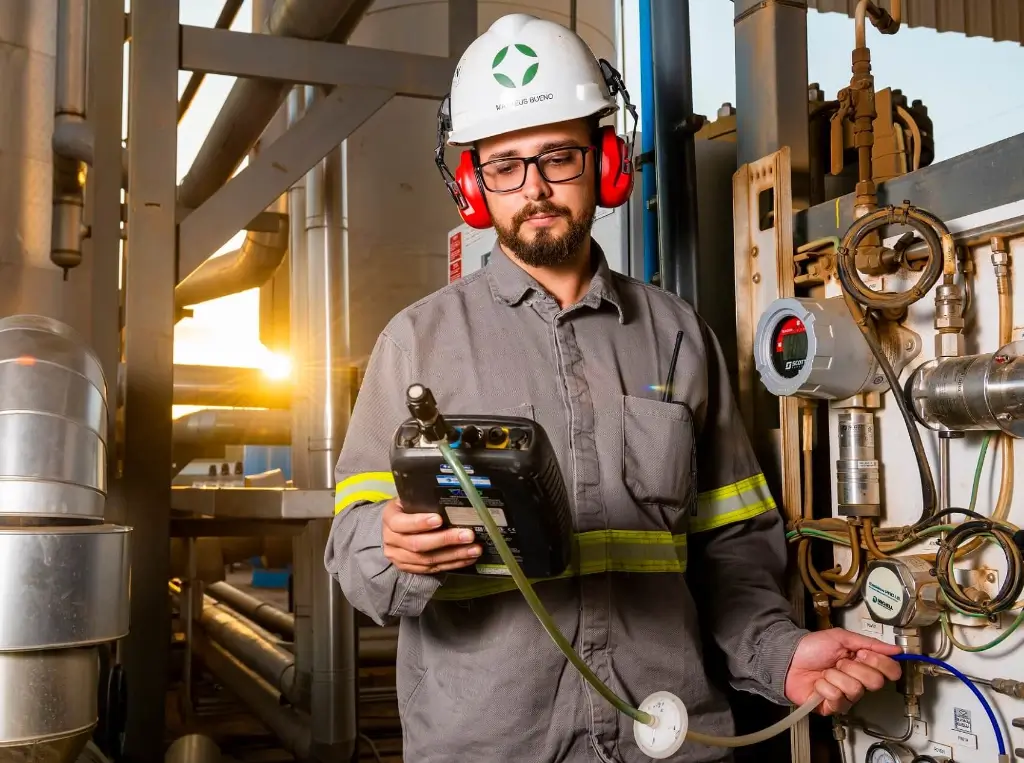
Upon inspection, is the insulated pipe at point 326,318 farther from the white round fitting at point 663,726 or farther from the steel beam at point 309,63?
the white round fitting at point 663,726

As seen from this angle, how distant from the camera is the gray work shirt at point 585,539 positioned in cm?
111

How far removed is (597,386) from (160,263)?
126cm

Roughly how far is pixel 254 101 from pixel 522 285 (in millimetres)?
2019

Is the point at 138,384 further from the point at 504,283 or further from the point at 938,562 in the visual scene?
the point at 938,562

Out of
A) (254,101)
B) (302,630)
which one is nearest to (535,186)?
(254,101)

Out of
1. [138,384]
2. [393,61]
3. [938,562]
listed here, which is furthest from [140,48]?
[938,562]

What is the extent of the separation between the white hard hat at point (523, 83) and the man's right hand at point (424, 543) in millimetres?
598

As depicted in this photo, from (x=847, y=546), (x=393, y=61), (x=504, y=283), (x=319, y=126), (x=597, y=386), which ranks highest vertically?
(x=393, y=61)

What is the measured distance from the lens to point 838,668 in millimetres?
1120

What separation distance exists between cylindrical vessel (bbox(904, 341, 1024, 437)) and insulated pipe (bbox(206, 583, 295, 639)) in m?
3.62

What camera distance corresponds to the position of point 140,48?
2025 mm

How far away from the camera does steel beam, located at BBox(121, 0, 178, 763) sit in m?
→ 2.02

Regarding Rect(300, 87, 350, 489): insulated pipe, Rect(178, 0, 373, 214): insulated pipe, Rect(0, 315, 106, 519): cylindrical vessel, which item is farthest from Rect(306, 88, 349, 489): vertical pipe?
Rect(0, 315, 106, 519): cylindrical vessel

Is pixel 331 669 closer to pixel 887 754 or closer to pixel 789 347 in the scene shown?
pixel 887 754
